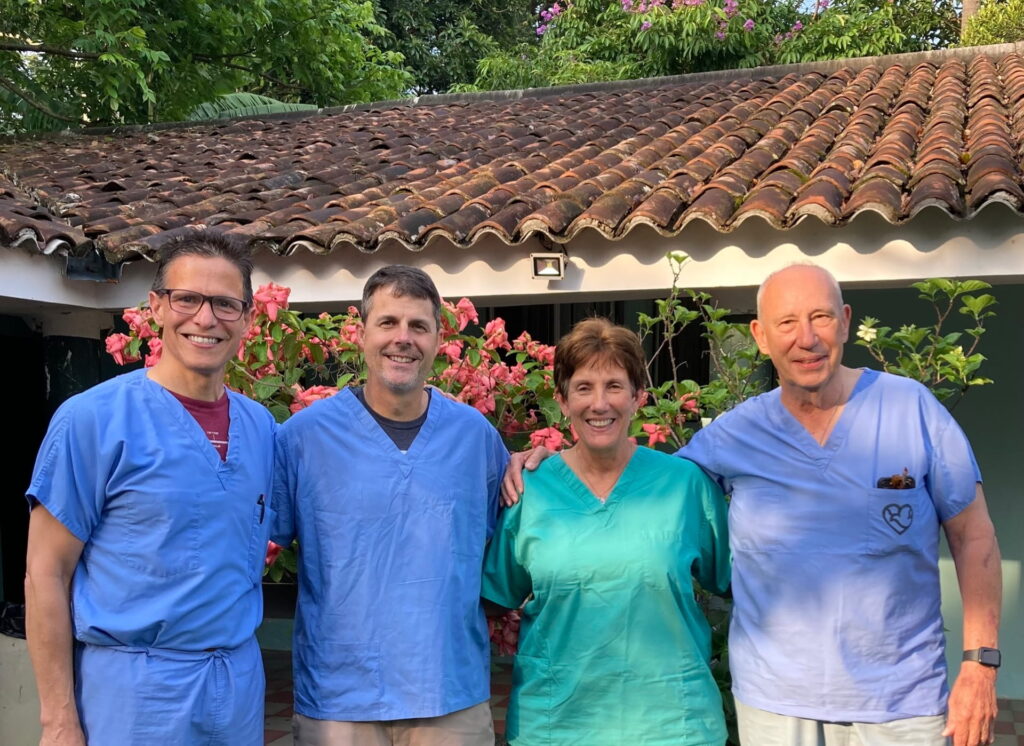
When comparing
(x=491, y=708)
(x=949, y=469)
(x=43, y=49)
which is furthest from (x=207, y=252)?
(x=43, y=49)

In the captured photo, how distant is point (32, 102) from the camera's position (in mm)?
10883

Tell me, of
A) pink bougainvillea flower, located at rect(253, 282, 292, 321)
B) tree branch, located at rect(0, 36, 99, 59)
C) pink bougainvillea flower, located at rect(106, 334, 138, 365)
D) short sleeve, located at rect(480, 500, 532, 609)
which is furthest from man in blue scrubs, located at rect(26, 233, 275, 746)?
tree branch, located at rect(0, 36, 99, 59)

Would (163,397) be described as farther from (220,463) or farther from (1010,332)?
(1010,332)

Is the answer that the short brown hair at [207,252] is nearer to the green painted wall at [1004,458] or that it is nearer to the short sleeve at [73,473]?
the short sleeve at [73,473]

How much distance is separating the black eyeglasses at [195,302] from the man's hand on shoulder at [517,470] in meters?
0.79

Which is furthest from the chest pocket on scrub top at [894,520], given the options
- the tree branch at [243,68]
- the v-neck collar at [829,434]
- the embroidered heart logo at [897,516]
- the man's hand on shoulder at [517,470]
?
the tree branch at [243,68]

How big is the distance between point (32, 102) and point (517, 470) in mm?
10120

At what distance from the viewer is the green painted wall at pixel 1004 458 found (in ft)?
19.5

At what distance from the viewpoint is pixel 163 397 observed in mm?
2293

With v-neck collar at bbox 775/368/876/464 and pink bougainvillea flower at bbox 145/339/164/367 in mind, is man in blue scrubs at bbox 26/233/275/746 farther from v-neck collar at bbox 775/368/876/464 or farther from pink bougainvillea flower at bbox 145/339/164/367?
v-neck collar at bbox 775/368/876/464

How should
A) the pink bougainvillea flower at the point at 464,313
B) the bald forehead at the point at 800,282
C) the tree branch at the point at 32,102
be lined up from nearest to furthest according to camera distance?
the bald forehead at the point at 800,282 → the pink bougainvillea flower at the point at 464,313 → the tree branch at the point at 32,102

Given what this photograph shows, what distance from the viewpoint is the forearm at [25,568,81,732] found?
2117mm

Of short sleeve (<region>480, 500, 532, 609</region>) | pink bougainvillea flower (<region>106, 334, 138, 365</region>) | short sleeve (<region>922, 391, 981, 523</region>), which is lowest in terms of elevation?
short sleeve (<region>480, 500, 532, 609</region>)

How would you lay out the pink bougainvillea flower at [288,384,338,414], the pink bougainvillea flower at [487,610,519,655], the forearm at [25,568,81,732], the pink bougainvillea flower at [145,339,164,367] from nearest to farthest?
the forearm at [25,568,81,732], the pink bougainvillea flower at [487,610,519,655], the pink bougainvillea flower at [288,384,338,414], the pink bougainvillea flower at [145,339,164,367]
